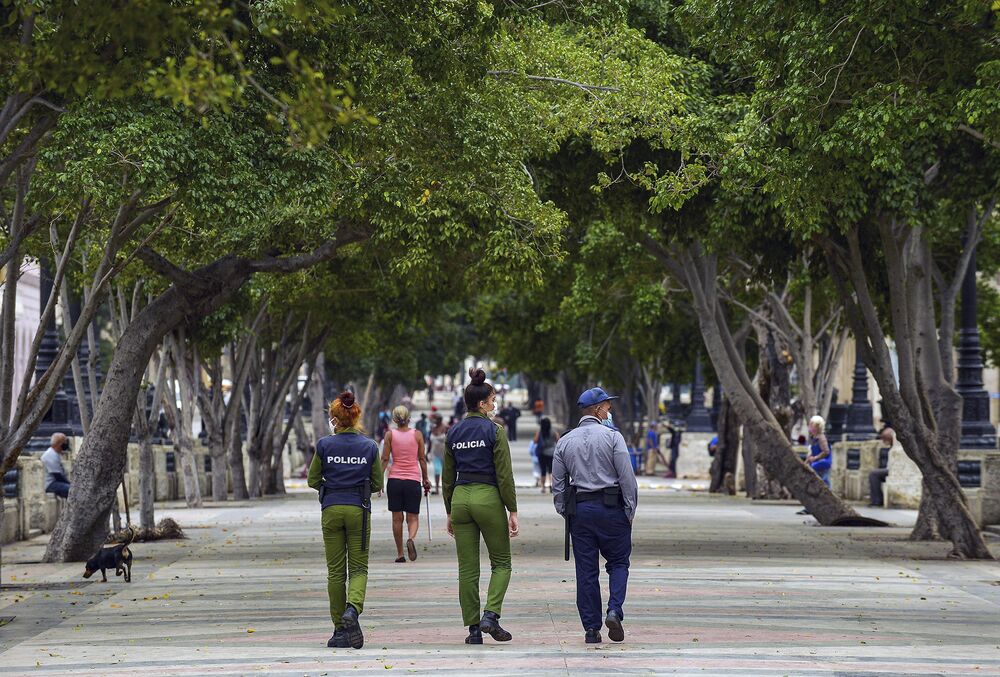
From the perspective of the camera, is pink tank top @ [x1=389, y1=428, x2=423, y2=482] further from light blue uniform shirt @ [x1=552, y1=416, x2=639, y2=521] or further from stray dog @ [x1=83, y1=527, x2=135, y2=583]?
light blue uniform shirt @ [x1=552, y1=416, x2=639, y2=521]

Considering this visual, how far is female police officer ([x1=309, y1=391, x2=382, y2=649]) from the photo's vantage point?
35.3 ft

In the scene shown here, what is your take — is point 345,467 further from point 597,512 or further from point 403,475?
point 403,475

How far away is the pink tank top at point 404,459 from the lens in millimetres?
17406

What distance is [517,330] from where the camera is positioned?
4034 centimetres

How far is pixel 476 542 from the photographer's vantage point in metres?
10.8

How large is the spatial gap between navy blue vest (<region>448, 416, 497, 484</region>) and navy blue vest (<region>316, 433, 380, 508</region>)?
0.57 m

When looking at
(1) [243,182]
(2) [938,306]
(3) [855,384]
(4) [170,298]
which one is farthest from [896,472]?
(1) [243,182]

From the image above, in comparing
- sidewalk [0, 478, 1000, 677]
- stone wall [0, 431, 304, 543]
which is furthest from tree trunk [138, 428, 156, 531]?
sidewalk [0, 478, 1000, 677]

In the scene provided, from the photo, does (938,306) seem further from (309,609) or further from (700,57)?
(309,609)

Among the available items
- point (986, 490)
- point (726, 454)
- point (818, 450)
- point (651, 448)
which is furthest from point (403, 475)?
point (651, 448)

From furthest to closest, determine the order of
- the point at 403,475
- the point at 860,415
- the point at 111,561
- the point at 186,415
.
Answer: the point at 860,415, the point at 186,415, the point at 403,475, the point at 111,561

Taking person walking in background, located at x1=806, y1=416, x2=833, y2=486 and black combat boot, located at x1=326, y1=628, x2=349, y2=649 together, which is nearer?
black combat boot, located at x1=326, y1=628, x2=349, y2=649

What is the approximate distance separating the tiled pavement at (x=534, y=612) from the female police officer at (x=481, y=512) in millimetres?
274

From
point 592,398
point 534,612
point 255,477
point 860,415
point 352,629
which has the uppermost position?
point 860,415
